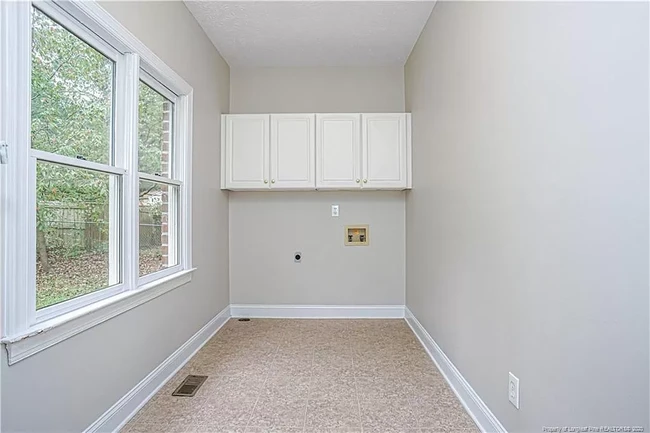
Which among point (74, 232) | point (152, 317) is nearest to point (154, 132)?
point (74, 232)

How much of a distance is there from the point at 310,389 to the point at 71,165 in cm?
180

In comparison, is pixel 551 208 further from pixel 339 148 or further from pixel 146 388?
pixel 339 148

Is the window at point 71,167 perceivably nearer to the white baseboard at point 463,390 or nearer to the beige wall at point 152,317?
the beige wall at point 152,317

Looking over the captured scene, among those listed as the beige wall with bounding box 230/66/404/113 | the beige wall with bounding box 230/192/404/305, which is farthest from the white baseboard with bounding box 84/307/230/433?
the beige wall with bounding box 230/66/404/113

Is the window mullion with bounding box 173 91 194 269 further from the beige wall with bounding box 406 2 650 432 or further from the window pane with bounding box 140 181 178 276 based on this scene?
the beige wall with bounding box 406 2 650 432

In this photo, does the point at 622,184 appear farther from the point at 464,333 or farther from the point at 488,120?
the point at 464,333

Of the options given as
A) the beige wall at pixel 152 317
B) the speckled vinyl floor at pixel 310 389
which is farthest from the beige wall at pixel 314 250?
the speckled vinyl floor at pixel 310 389

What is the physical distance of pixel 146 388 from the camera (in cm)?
223

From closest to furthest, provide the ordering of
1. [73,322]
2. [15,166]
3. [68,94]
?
[15,166] → [73,322] → [68,94]

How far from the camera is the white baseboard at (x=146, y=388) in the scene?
1.87 metres

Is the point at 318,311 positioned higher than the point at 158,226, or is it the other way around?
the point at 158,226

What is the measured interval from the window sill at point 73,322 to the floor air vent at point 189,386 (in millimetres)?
599

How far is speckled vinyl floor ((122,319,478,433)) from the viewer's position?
6.61ft

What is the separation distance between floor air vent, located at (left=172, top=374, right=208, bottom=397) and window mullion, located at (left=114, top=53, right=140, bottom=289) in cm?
73
